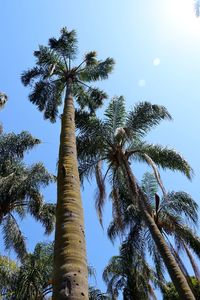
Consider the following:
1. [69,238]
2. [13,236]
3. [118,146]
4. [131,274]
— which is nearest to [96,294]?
[131,274]

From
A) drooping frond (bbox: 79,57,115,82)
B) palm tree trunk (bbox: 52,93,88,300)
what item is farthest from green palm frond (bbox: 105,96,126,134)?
palm tree trunk (bbox: 52,93,88,300)

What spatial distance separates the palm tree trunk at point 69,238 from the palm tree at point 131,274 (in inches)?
502

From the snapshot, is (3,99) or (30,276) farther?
(3,99)

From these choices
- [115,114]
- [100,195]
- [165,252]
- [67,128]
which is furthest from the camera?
[115,114]

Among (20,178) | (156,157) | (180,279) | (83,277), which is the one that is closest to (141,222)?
(156,157)

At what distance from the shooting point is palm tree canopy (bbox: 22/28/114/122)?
57.7 feet

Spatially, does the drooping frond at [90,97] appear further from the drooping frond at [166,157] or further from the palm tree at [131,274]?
the palm tree at [131,274]

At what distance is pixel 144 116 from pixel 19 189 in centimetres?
688

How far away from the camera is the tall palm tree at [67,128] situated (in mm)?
4840

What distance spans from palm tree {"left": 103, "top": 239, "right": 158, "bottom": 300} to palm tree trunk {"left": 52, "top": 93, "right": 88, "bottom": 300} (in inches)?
502

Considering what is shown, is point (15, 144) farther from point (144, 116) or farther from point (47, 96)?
point (144, 116)

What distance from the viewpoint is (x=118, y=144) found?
16875 mm

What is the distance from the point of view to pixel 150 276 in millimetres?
21719

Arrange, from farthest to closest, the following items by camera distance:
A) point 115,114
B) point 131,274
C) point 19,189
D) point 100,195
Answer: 1. point 131,274
2. point 115,114
3. point 19,189
4. point 100,195
